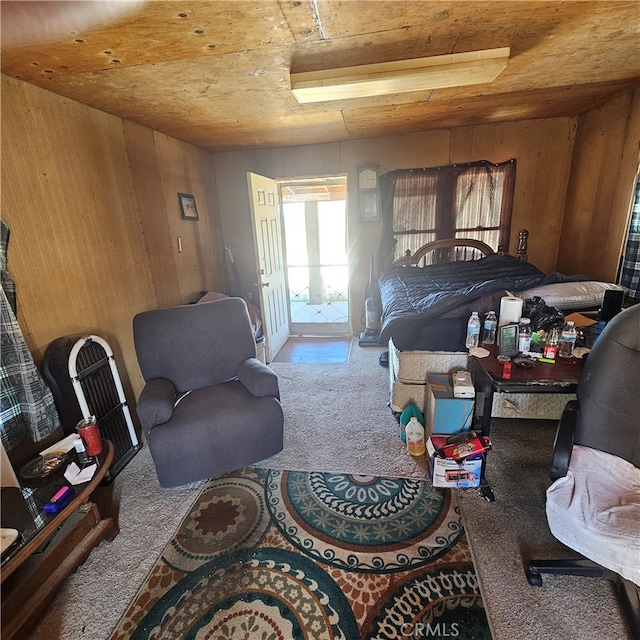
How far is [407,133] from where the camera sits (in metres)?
3.62

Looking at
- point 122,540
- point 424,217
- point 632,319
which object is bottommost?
point 122,540

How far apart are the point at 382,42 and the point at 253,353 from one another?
6.39 feet

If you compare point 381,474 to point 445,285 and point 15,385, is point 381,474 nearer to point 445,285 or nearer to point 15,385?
point 445,285

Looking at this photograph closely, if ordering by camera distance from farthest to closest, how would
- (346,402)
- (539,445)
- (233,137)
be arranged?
(233,137), (346,402), (539,445)

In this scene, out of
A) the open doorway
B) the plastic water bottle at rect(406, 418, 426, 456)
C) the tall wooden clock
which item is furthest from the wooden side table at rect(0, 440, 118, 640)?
the open doorway

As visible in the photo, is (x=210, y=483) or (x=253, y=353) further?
(x=253, y=353)

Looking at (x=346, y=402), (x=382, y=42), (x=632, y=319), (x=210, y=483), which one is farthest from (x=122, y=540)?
(x=382, y=42)

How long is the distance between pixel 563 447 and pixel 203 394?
1916 millimetres

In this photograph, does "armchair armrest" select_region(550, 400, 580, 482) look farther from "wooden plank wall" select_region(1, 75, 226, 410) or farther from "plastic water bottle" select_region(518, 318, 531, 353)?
"wooden plank wall" select_region(1, 75, 226, 410)

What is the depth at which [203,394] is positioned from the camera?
7.08 feet

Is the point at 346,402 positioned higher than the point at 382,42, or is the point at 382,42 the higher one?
the point at 382,42

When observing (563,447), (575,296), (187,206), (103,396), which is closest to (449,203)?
(575,296)

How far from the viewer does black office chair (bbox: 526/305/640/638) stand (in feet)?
3.67

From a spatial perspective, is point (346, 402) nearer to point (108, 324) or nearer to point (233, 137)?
point (108, 324)
